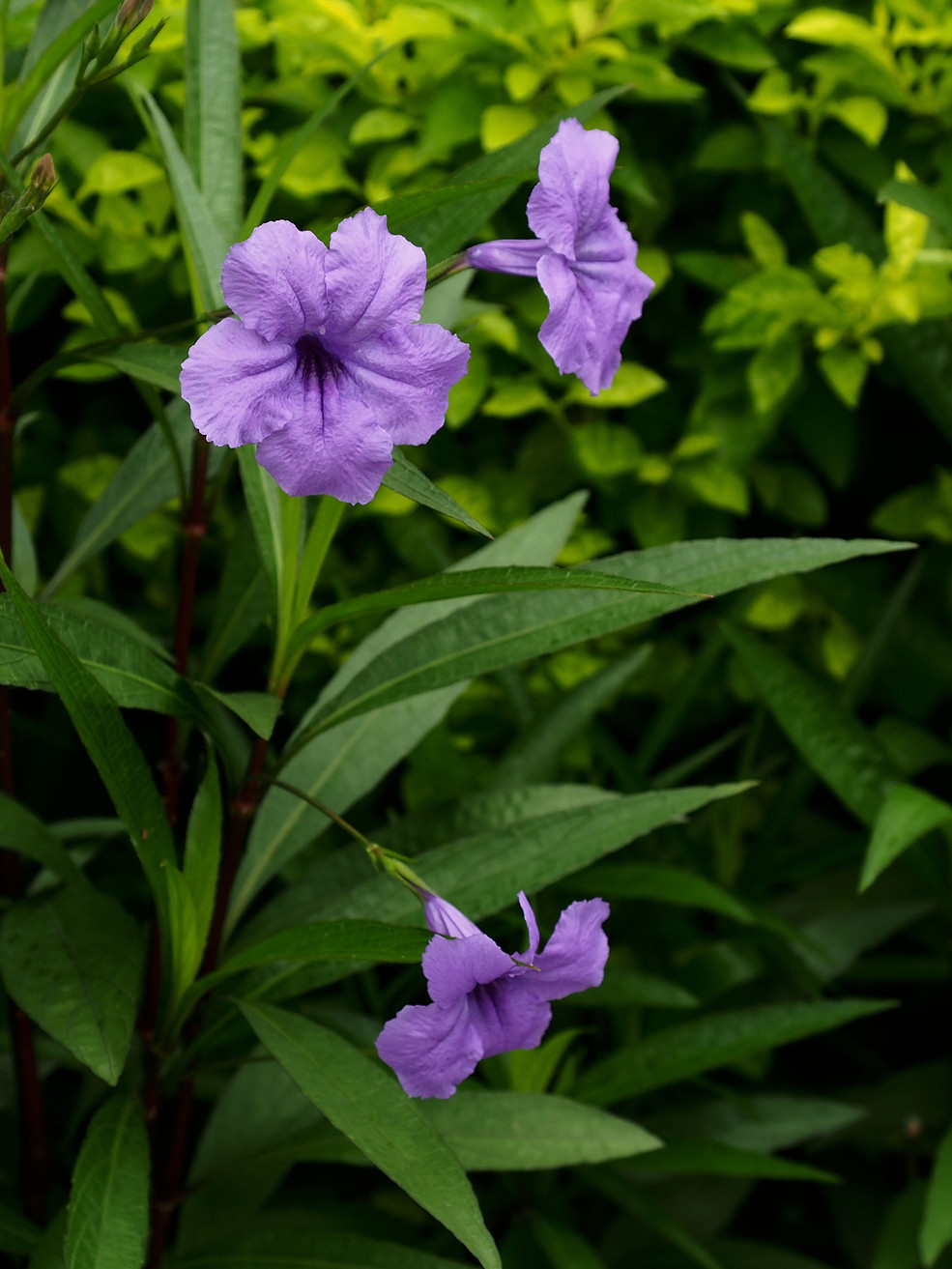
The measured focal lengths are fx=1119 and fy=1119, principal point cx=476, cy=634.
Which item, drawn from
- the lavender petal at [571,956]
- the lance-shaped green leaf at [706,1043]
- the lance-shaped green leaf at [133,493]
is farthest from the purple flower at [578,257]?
the lance-shaped green leaf at [706,1043]

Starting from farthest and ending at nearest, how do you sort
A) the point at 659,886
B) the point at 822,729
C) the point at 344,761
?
the point at 822,729 → the point at 659,886 → the point at 344,761

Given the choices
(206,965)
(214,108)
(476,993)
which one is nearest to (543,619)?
(476,993)

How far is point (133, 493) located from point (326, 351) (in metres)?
0.53

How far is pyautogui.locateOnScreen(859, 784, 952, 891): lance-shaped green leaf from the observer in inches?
41.3

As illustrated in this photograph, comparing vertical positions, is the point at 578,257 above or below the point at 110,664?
above

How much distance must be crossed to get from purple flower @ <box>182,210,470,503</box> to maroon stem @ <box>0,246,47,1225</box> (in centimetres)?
36

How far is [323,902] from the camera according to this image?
941mm

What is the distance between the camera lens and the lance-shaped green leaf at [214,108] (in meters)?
0.95

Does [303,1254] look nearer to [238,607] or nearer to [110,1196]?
[110,1196]

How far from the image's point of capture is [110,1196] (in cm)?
73

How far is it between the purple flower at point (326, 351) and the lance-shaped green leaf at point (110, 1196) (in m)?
0.47

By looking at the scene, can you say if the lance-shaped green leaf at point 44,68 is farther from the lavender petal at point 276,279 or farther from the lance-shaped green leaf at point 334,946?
the lance-shaped green leaf at point 334,946

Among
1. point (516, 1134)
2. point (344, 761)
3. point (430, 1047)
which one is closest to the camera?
point (430, 1047)

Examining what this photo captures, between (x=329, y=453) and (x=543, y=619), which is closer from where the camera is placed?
(x=329, y=453)
